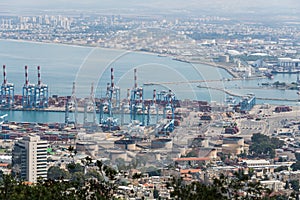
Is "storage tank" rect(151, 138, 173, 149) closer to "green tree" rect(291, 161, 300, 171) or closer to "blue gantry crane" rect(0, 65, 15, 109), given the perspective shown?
"green tree" rect(291, 161, 300, 171)

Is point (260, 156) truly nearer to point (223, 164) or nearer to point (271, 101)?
point (223, 164)

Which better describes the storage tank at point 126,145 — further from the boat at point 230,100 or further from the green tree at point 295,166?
the boat at point 230,100

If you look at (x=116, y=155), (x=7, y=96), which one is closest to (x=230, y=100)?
(x=7, y=96)

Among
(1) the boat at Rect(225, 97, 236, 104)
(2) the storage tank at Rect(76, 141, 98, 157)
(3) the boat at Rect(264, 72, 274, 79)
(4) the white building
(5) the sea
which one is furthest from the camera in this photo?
(3) the boat at Rect(264, 72, 274, 79)

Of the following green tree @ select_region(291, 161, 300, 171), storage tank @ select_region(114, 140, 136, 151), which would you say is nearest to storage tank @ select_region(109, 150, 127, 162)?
storage tank @ select_region(114, 140, 136, 151)

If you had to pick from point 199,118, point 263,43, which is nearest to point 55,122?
point 199,118

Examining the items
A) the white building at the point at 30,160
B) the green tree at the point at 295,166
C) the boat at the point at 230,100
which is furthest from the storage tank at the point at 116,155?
the boat at the point at 230,100
